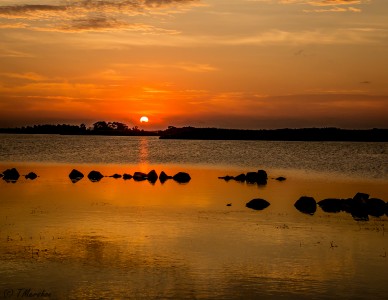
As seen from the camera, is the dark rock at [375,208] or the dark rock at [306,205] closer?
the dark rock at [375,208]

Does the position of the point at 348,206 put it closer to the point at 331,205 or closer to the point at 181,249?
the point at 331,205

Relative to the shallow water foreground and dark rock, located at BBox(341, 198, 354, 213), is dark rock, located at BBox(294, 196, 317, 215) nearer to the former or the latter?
the shallow water foreground

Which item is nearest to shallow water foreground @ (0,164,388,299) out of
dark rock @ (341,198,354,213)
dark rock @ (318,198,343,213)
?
dark rock @ (318,198,343,213)

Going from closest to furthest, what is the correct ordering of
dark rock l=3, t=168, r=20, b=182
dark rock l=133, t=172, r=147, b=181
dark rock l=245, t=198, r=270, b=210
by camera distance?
1. dark rock l=245, t=198, r=270, b=210
2. dark rock l=3, t=168, r=20, b=182
3. dark rock l=133, t=172, r=147, b=181

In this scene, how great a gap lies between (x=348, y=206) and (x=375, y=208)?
63.2 inches

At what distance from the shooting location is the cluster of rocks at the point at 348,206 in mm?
34875

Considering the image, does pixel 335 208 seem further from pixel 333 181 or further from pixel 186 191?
pixel 333 181

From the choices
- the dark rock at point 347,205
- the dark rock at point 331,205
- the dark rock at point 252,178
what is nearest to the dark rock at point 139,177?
the dark rock at point 252,178

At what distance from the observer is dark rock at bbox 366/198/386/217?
114 feet

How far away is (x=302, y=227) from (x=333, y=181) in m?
31.3

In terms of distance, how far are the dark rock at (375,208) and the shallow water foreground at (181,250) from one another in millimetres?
2160

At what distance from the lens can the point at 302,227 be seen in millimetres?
29719

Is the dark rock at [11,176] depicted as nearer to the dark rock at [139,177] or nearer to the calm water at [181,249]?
the dark rock at [139,177]

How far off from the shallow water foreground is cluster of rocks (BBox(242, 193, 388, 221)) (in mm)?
585
